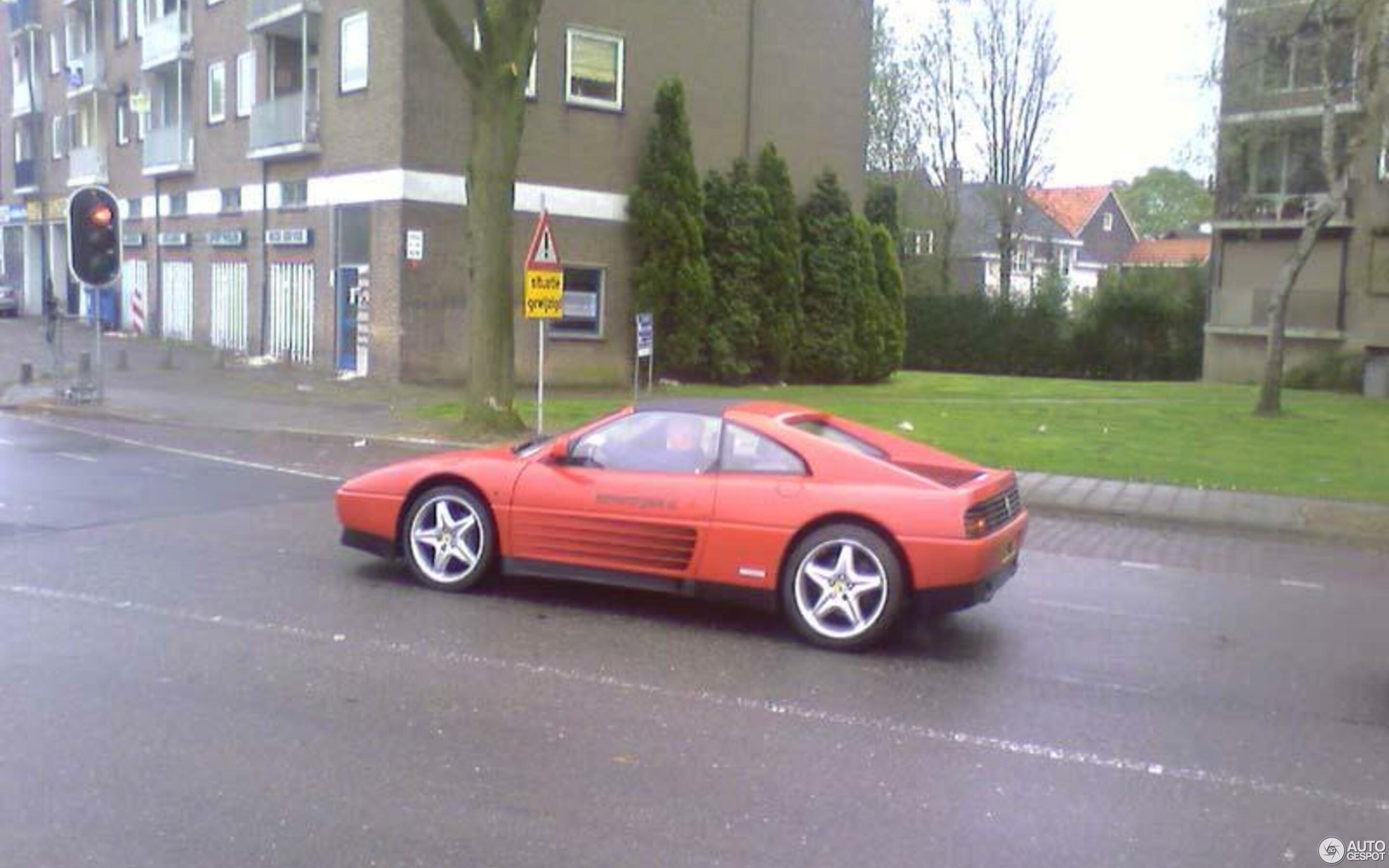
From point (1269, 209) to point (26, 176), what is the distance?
43.8 meters

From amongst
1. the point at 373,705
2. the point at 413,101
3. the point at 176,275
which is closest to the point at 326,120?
the point at 413,101

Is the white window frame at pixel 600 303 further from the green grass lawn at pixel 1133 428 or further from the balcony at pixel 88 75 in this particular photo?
the balcony at pixel 88 75

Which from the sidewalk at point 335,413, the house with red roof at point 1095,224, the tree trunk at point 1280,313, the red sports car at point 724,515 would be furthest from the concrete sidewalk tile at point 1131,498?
the house with red roof at point 1095,224

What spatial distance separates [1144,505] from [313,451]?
9.94 metres

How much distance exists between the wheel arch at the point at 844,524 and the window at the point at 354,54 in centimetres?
2205

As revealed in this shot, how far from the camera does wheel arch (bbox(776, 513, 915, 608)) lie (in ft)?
23.8

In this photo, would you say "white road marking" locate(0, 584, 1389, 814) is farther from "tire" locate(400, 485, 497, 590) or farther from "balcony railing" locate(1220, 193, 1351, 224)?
"balcony railing" locate(1220, 193, 1351, 224)

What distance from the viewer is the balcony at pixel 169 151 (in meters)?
35.6

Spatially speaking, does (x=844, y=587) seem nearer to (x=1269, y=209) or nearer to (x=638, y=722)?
(x=638, y=722)

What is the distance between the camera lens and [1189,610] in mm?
8898

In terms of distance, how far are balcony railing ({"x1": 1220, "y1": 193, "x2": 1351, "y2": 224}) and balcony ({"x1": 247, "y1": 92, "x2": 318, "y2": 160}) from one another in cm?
2592

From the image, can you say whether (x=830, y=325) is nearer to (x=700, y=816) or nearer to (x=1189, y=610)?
(x=1189, y=610)

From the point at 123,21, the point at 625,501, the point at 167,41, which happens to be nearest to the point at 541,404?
the point at 625,501

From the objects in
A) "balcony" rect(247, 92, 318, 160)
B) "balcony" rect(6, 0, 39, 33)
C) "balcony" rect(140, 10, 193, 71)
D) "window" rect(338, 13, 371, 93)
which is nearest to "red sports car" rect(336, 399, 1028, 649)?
"window" rect(338, 13, 371, 93)
